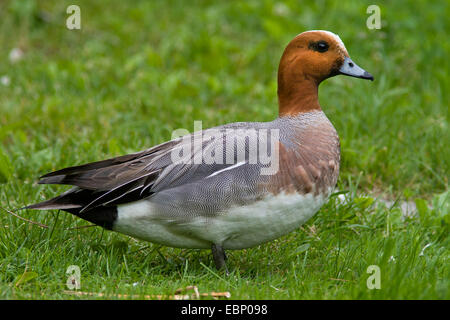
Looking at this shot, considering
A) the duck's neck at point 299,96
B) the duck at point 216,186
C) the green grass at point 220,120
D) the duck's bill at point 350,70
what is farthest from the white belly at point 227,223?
the duck's bill at point 350,70

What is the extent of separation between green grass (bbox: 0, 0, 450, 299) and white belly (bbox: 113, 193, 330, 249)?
16 cm

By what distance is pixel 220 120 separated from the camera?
17.5 feet

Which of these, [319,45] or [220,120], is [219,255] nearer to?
[319,45]

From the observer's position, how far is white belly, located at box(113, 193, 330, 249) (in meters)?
3.30

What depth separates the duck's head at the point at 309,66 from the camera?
146 inches

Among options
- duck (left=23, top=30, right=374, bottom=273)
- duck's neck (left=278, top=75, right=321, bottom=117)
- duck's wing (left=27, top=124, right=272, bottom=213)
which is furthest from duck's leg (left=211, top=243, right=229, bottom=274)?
duck's neck (left=278, top=75, right=321, bottom=117)

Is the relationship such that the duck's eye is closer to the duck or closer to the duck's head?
the duck's head

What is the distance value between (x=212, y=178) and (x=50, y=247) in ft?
3.11

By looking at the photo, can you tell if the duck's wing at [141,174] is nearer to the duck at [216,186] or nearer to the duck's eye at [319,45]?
the duck at [216,186]

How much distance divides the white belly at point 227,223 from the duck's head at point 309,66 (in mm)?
564
